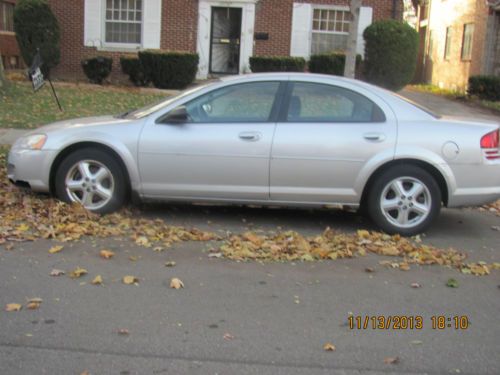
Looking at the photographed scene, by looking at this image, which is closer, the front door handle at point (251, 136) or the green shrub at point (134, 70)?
the front door handle at point (251, 136)

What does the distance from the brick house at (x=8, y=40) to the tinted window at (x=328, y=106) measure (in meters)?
17.7

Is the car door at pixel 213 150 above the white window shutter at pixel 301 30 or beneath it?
beneath

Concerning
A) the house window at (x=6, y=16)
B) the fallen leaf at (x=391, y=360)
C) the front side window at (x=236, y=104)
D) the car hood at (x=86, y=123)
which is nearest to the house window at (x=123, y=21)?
the house window at (x=6, y=16)

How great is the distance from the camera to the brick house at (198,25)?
1984 centimetres

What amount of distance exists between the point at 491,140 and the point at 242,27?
14.4 m

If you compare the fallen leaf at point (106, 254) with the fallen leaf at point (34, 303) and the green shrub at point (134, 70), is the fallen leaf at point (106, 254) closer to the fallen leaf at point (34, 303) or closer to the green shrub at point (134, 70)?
the fallen leaf at point (34, 303)

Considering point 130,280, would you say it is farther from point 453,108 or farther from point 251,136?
point 453,108

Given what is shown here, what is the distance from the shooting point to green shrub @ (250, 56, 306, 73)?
59.5 ft

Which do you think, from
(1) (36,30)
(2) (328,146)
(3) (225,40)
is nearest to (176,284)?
(2) (328,146)

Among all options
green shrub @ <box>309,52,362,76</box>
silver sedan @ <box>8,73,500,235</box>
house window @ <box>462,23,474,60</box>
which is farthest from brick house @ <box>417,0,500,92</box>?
silver sedan @ <box>8,73,500,235</box>

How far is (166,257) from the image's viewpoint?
5.58 m

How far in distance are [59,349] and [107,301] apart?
30.4 inches

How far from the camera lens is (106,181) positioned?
666 centimetres

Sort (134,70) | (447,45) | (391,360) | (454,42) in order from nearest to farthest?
(391,360) < (134,70) < (454,42) < (447,45)
